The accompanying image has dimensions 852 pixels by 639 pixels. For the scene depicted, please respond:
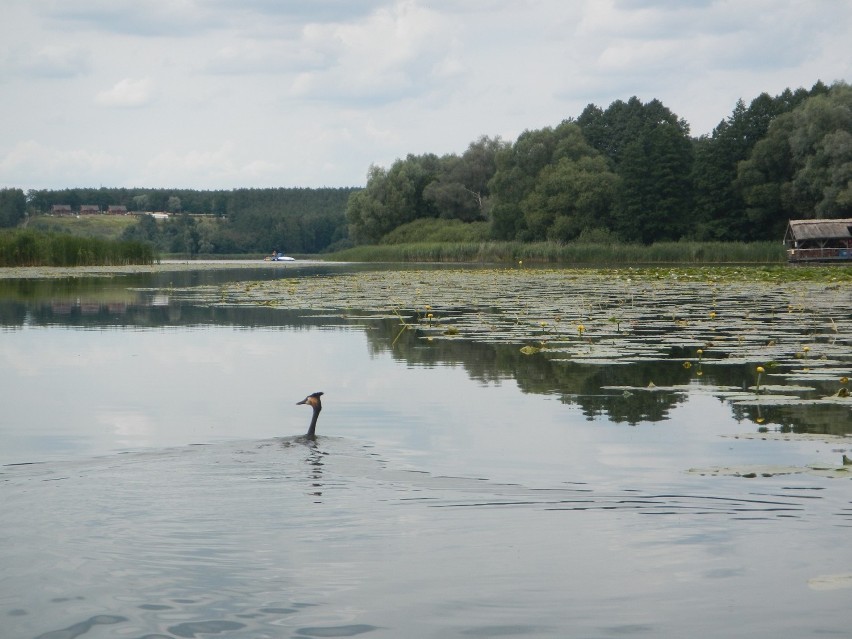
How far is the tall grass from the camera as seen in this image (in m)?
47.7

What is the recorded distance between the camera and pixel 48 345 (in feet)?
51.2

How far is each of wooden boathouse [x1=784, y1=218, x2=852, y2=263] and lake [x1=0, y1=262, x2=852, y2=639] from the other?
44.7 metres

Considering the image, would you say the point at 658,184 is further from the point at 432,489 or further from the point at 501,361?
the point at 432,489

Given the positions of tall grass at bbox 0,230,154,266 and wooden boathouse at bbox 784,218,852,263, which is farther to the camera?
wooden boathouse at bbox 784,218,852,263

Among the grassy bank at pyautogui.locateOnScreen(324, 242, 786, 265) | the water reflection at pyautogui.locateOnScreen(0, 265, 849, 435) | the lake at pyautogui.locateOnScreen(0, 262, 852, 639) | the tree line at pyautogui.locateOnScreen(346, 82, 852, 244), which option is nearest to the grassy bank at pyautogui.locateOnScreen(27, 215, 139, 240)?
the tree line at pyautogui.locateOnScreen(346, 82, 852, 244)

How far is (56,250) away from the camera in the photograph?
49.0m

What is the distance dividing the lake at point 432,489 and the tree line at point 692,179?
2097 inches

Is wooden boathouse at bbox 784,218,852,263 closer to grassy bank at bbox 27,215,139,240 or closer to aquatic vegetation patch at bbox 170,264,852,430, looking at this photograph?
aquatic vegetation patch at bbox 170,264,852,430

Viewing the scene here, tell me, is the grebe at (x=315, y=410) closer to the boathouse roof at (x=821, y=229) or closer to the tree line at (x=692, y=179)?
the boathouse roof at (x=821, y=229)

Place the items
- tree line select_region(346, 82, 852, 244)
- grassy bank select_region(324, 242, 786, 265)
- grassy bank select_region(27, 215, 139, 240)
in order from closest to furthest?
grassy bank select_region(324, 242, 786, 265), tree line select_region(346, 82, 852, 244), grassy bank select_region(27, 215, 139, 240)

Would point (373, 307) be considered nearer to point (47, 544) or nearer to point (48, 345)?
point (48, 345)

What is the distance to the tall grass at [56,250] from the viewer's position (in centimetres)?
4772

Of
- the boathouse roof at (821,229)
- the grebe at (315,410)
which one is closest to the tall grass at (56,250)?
the boathouse roof at (821,229)

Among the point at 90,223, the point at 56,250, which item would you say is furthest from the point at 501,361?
the point at 90,223
